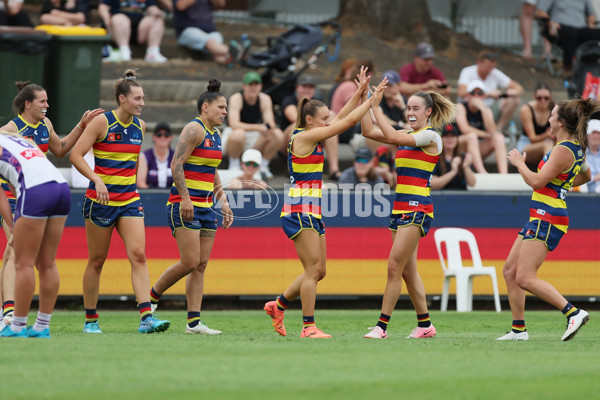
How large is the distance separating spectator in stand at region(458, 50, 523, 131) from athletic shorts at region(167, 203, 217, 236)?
8.30 m

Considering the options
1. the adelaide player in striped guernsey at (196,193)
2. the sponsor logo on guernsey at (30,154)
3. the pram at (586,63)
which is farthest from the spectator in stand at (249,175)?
the sponsor logo on guernsey at (30,154)

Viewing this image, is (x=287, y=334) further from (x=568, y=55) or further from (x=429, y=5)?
(x=429, y=5)

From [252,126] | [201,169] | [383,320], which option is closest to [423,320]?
[383,320]

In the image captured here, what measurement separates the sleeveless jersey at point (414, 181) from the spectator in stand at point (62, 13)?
32.8ft

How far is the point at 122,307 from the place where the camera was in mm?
14414

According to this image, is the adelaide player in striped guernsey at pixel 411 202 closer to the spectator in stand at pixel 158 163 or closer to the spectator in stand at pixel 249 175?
the spectator in stand at pixel 249 175

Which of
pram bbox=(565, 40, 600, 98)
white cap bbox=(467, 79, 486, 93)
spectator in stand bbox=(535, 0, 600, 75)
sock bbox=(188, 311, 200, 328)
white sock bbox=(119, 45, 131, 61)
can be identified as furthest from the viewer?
spectator in stand bbox=(535, 0, 600, 75)

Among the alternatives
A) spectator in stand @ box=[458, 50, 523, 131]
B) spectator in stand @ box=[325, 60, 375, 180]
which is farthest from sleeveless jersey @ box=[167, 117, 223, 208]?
spectator in stand @ box=[458, 50, 523, 131]

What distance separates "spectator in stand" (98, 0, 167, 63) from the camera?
1902cm

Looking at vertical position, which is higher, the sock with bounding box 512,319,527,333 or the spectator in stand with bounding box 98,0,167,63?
the spectator in stand with bounding box 98,0,167,63

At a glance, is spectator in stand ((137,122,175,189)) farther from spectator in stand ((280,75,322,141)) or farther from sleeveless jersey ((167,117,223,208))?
sleeveless jersey ((167,117,223,208))

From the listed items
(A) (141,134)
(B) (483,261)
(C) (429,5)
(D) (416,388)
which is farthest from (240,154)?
(C) (429,5)

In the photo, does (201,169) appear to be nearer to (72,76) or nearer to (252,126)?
(252,126)

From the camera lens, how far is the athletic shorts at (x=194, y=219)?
10008 millimetres
